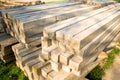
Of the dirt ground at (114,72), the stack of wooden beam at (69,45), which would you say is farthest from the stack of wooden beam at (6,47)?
the dirt ground at (114,72)

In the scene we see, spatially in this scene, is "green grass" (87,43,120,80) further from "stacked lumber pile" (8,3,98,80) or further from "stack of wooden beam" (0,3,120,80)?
"stacked lumber pile" (8,3,98,80)

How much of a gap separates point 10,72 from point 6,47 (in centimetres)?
64

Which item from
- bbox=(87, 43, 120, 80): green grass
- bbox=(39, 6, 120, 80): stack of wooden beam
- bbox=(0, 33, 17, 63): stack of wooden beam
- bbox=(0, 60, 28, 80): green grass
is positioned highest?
bbox=(39, 6, 120, 80): stack of wooden beam

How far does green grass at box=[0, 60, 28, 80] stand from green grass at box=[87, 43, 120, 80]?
5.20 ft

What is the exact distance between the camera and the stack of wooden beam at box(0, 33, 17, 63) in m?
3.63

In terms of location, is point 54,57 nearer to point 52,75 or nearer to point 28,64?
point 52,75

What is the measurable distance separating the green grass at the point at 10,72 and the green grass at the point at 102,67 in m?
1.58

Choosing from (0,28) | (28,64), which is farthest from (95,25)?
(0,28)

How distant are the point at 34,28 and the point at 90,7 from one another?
7.24ft

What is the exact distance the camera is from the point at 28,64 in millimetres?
2969

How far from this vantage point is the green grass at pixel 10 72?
11.5 feet

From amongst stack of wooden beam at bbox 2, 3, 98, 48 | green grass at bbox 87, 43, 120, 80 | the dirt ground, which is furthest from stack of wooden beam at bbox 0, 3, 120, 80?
the dirt ground

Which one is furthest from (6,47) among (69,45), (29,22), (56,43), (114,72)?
(114,72)

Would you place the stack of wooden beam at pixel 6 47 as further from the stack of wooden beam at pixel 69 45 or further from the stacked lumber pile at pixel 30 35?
the stack of wooden beam at pixel 69 45
